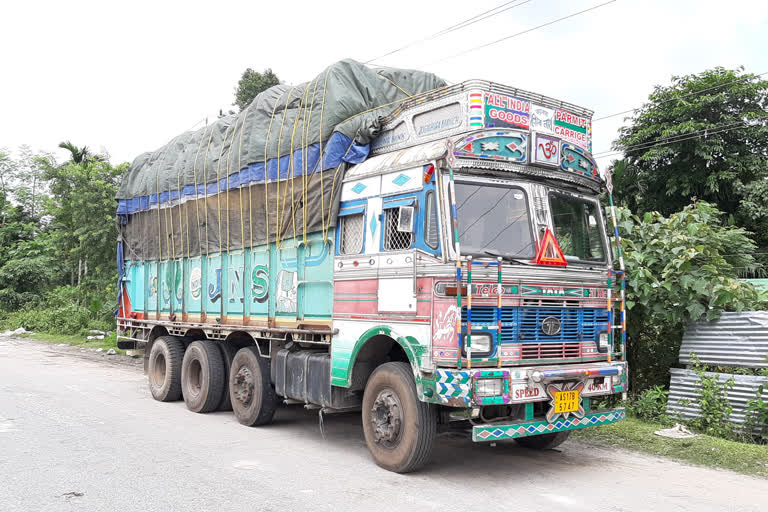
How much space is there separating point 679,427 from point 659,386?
3.35 feet

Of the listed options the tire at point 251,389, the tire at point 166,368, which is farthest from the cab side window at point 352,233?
the tire at point 166,368

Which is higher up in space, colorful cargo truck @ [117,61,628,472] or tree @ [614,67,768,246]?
tree @ [614,67,768,246]

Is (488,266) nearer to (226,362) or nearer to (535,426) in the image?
(535,426)

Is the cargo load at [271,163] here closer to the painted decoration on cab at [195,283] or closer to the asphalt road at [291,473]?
the painted decoration on cab at [195,283]

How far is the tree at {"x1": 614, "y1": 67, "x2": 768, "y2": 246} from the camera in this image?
24.6 metres

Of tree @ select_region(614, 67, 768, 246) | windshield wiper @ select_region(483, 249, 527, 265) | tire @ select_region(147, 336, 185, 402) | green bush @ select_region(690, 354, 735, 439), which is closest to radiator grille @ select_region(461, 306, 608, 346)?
windshield wiper @ select_region(483, 249, 527, 265)

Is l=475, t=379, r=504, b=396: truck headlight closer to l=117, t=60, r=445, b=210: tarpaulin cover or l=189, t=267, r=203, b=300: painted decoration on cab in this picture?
l=117, t=60, r=445, b=210: tarpaulin cover

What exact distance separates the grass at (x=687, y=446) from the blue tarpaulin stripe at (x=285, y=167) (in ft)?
14.7

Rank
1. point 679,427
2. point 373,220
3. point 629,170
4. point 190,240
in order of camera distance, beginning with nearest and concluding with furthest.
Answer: point 373,220
point 679,427
point 190,240
point 629,170

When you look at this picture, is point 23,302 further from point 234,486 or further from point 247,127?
point 234,486

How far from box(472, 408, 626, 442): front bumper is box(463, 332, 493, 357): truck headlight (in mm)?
641

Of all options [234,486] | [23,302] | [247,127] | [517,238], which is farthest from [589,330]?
[23,302]

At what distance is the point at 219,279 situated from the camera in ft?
33.6

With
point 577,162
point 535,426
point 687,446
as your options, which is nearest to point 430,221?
point 577,162
